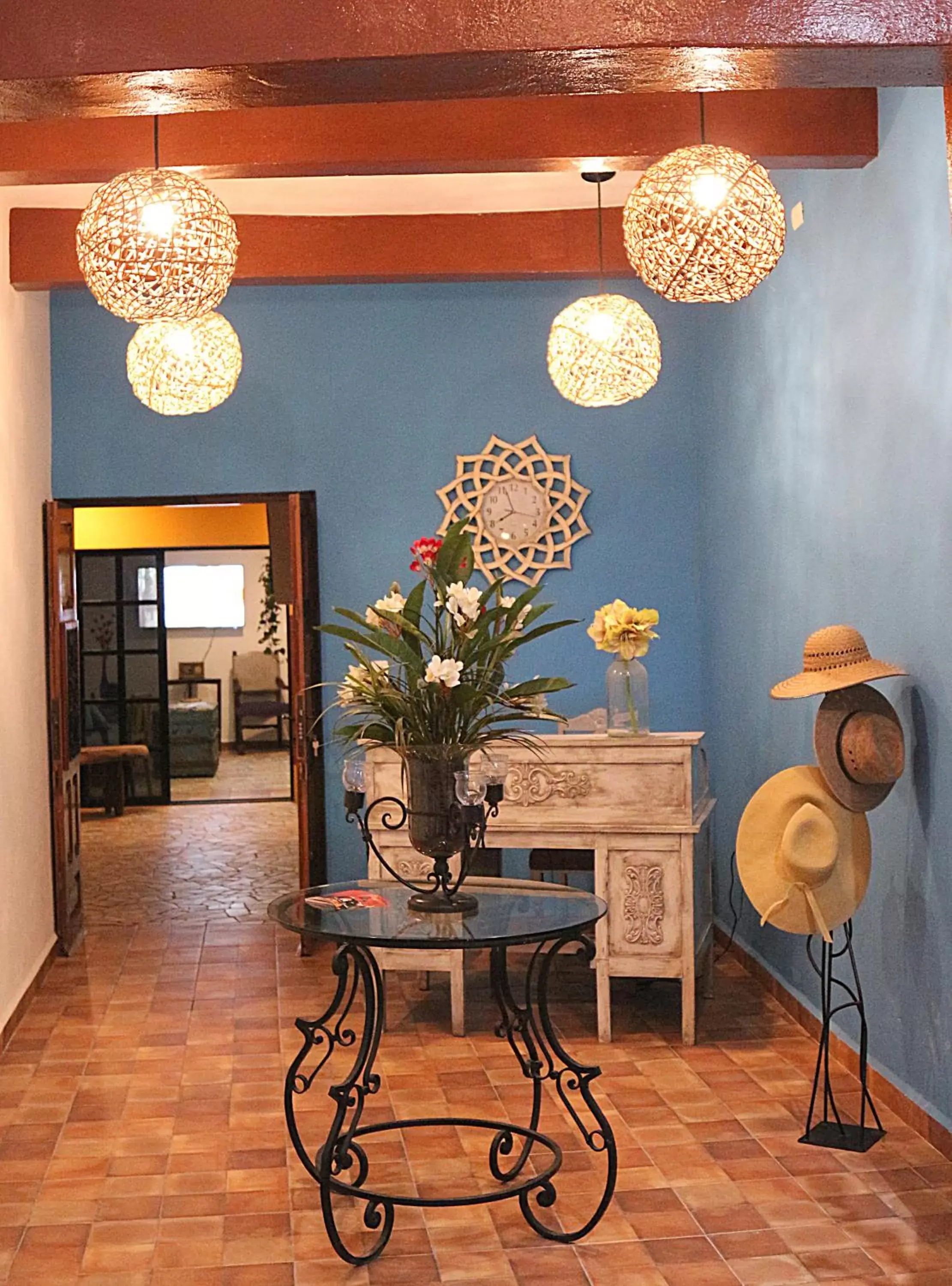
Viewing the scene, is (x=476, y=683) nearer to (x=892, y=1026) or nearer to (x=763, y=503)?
(x=892, y=1026)

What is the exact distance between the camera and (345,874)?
704cm

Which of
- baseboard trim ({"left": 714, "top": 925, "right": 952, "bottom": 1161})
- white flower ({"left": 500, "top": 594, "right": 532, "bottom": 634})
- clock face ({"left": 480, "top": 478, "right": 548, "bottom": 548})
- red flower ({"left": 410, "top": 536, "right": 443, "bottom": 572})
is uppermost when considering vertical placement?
clock face ({"left": 480, "top": 478, "right": 548, "bottom": 548})

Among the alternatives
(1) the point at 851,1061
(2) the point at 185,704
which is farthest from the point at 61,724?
(2) the point at 185,704

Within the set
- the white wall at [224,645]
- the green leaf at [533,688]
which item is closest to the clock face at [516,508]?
the green leaf at [533,688]

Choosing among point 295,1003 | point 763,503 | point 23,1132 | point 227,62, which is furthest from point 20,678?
point 227,62

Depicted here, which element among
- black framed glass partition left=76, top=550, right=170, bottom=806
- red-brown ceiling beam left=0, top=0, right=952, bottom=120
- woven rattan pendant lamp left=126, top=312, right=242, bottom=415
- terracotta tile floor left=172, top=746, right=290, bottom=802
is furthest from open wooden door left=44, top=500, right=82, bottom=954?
terracotta tile floor left=172, top=746, right=290, bottom=802

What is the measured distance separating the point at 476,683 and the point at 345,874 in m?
3.62

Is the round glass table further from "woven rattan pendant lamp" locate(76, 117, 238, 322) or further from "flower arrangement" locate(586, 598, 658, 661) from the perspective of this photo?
"woven rattan pendant lamp" locate(76, 117, 238, 322)

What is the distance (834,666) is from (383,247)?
9.98 feet

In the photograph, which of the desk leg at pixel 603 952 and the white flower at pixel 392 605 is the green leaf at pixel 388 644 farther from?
the desk leg at pixel 603 952

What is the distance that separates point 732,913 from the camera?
630 cm

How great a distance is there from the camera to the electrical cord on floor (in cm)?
617

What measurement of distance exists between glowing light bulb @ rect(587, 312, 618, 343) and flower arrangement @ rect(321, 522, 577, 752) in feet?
6.70

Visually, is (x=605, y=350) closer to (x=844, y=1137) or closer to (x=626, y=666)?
(x=626, y=666)
